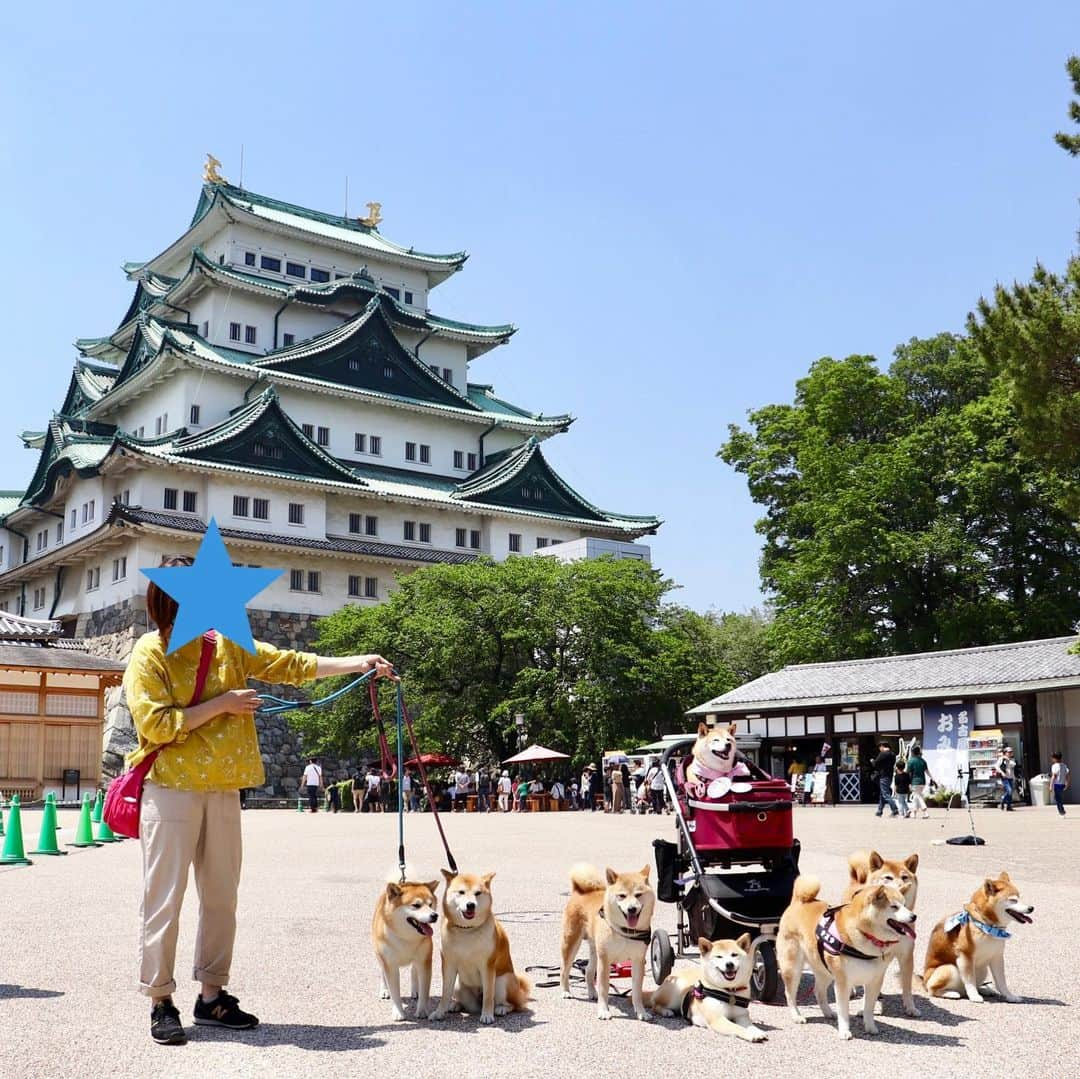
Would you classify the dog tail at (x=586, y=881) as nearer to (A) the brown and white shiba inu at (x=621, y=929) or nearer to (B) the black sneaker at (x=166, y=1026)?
(A) the brown and white shiba inu at (x=621, y=929)

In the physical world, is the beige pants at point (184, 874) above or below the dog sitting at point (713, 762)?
below

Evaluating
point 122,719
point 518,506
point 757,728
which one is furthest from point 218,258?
point 757,728

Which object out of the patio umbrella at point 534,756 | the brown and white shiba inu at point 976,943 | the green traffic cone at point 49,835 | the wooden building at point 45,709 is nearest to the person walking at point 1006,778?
the patio umbrella at point 534,756

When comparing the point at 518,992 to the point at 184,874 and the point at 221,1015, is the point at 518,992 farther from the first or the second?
the point at 184,874

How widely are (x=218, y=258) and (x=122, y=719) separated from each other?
22.7 metres

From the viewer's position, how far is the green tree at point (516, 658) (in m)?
37.4

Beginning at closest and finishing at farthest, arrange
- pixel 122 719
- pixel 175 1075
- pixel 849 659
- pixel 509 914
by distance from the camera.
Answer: pixel 175 1075 → pixel 509 914 → pixel 849 659 → pixel 122 719

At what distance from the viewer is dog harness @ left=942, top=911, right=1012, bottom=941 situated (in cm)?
615

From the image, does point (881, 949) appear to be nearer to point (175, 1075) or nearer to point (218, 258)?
point (175, 1075)

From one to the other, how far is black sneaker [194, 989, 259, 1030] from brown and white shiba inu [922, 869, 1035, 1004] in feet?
11.9

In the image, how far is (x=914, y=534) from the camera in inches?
1499

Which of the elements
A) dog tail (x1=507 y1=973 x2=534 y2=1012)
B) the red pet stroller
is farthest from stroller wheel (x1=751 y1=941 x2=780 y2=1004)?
dog tail (x1=507 y1=973 x2=534 y2=1012)

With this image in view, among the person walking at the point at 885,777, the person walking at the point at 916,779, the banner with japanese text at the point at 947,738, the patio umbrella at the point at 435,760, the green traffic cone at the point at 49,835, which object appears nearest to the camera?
the green traffic cone at the point at 49,835

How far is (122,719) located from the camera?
43000mm
